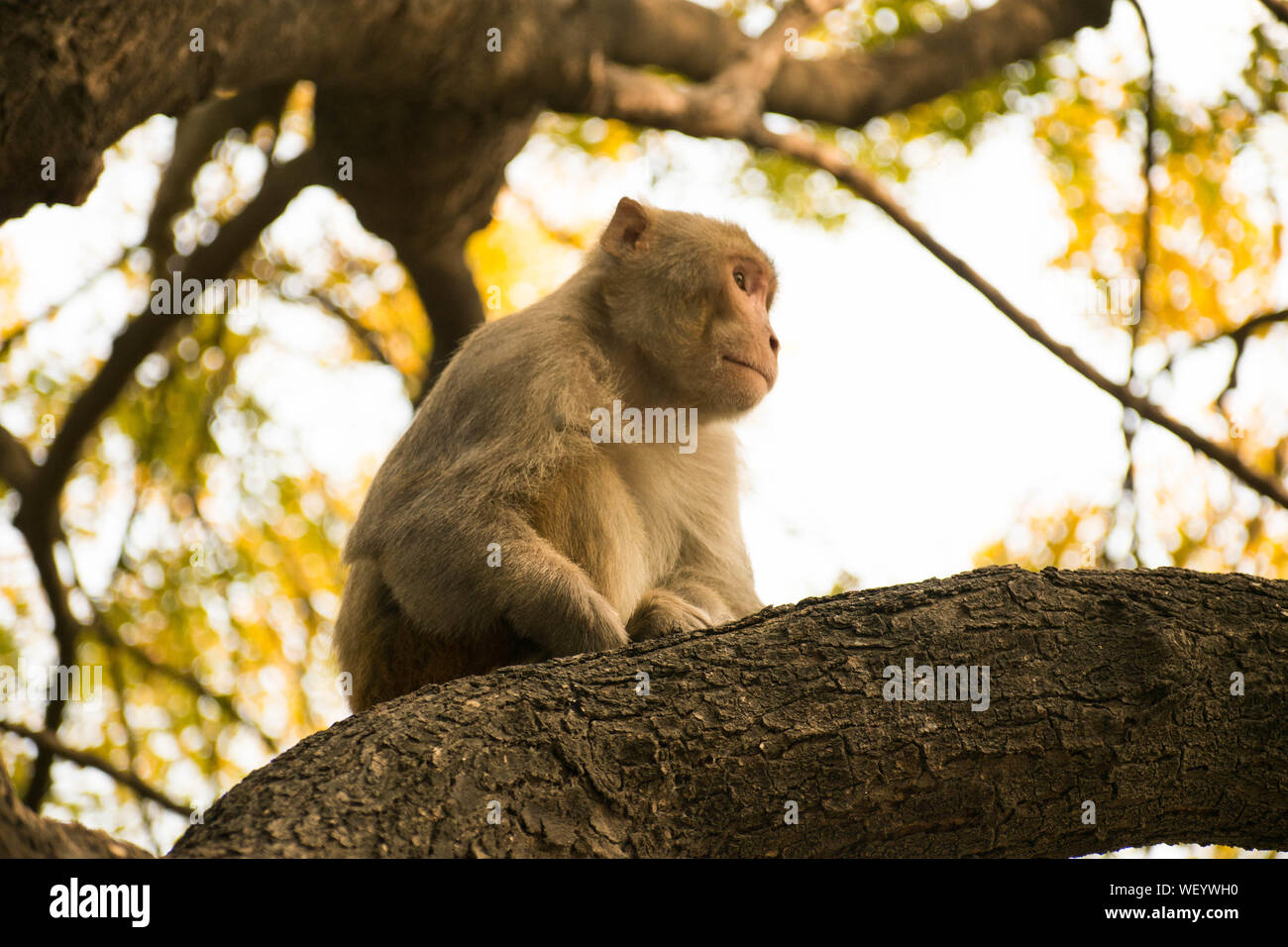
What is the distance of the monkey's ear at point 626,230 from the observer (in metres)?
6.54

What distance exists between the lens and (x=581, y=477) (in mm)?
5633

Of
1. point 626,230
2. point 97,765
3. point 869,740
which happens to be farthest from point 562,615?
point 97,765

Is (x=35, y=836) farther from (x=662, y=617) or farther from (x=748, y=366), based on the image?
(x=748, y=366)

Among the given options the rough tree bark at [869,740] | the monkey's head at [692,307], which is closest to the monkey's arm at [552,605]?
the rough tree bark at [869,740]

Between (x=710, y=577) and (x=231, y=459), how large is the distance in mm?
5377

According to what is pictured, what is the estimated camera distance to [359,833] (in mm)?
3424

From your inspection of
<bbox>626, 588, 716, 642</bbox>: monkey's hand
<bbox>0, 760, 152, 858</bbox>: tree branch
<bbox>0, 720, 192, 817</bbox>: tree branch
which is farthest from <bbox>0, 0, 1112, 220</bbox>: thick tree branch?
<bbox>0, 720, 192, 817</bbox>: tree branch

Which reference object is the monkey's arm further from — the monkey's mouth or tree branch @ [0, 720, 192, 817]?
tree branch @ [0, 720, 192, 817]

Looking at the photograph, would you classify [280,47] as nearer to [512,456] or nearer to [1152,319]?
[512,456]

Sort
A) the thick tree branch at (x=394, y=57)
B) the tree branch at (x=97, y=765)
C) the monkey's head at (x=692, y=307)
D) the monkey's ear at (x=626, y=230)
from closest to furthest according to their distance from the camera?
the thick tree branch at (x=394, y=57) → the monkey's head at (x=692, y=307) → the monkey's ear at (x=626, y=230) → the tree branch at (x=97, y=765)

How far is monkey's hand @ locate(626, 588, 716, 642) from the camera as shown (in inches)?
219

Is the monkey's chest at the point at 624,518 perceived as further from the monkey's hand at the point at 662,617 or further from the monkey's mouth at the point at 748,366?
the monkey's mouth at the point at 748,366

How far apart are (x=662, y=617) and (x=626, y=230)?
2160 mm

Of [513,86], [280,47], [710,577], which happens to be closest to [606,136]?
[513,86]
